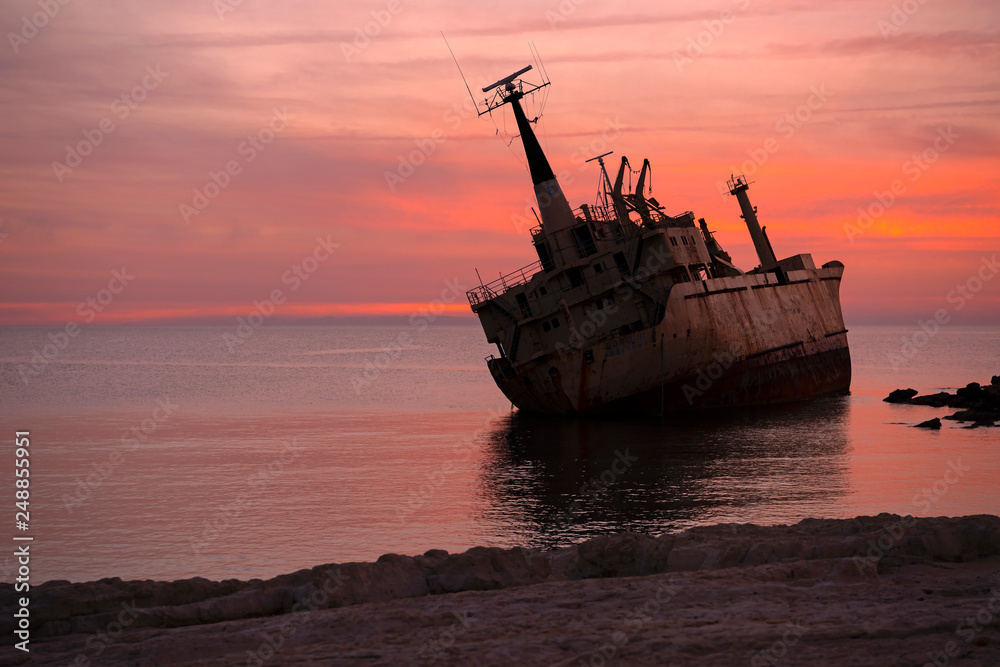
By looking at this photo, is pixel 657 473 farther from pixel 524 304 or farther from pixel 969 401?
pixel 969 401

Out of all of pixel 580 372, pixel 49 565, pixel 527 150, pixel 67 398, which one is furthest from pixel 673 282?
pixel 67 398

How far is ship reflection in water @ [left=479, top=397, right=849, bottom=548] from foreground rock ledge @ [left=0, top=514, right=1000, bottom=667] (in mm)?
5549

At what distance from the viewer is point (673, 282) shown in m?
34.1

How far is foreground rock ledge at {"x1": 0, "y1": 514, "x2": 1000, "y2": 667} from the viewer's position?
7.54 meters

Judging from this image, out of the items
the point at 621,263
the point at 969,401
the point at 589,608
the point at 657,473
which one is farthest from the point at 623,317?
the point at 589,608

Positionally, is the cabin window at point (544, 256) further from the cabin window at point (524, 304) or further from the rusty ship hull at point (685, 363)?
the rusty ship hull at point (685, 363)

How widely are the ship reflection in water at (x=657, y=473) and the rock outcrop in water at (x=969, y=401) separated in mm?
5076

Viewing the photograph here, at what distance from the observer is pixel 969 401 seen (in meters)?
42.1

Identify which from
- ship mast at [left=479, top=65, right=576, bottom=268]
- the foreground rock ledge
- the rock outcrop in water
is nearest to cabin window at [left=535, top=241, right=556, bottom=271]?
ship mast at [left=479, top=65, right=576, bottom=268]

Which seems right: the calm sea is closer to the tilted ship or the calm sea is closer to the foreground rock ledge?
the tilted ship

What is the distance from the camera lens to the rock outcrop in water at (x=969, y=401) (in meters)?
35.8

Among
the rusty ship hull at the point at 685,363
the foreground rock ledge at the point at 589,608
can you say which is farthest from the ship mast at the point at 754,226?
the foreground rock ledge at the point at 589,608

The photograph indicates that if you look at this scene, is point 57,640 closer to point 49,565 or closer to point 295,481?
point 49,565

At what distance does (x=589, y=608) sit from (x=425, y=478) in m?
16.2
